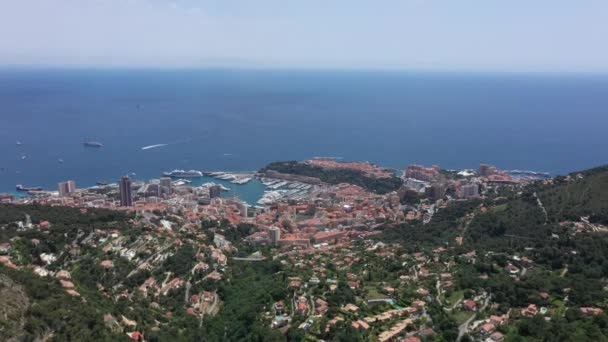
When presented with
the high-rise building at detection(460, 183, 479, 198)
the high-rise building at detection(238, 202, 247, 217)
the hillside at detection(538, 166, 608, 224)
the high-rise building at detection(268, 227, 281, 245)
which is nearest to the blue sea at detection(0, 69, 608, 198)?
the high-rise building at detection(460, 183, 479, 198)

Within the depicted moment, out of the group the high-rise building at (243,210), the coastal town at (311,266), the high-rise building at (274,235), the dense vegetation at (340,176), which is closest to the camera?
the coastal town at (311,266)

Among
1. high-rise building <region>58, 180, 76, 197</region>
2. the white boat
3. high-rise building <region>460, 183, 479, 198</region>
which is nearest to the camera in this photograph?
high-rise building <region>460, 183, 479, 198</region>

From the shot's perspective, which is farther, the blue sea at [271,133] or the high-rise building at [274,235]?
the blue sea at [271,133]

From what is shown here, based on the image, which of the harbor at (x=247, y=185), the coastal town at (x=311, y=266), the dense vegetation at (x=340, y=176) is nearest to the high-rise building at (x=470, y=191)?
the coastal town at (x=311, y=266)

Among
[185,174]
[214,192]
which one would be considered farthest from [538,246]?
[185,174]

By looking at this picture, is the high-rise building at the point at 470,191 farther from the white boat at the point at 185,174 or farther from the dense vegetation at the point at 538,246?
the white boat at the point at 185,174

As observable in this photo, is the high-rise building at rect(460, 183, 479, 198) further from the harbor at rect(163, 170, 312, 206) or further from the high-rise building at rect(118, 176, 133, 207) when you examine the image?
the high-rise building at rect(118, 176, 133, 207)

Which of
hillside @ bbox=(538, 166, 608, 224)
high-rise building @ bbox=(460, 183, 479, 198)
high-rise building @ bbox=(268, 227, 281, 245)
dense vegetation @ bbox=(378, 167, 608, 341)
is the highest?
hillside @ bbox=(538, 166, 608, 224)
